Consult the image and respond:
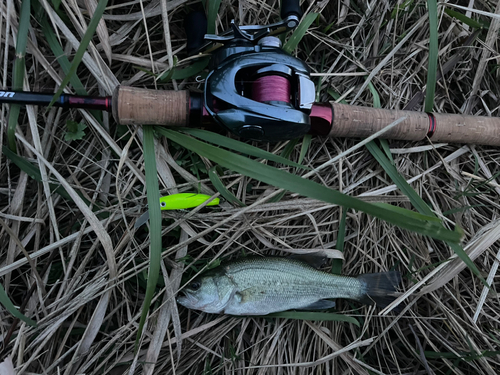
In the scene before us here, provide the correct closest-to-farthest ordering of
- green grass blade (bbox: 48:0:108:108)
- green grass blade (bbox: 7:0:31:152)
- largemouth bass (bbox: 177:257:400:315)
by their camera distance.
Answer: green grass blade (bbox: 48:0:108:108), green grass blade (bbox: 7:0:31:152), largemouth bass (bbox: 177:257:400:315)

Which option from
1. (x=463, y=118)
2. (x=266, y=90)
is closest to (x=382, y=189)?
(x=463, y=118)

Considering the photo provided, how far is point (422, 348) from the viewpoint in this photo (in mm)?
2250

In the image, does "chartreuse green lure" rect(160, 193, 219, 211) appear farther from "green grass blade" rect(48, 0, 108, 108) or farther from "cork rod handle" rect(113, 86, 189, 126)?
"green grass blade" rect(48, 0, 108, 108)

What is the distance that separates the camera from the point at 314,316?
2.10 meters

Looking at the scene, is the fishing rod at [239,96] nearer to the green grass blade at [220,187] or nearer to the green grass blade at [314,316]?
the green grass blade at [220,187]

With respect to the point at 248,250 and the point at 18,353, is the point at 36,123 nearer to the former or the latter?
the point at 18,353

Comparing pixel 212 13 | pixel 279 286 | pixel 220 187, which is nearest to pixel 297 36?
pixel 212 13

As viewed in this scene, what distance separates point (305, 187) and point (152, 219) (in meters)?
0.88

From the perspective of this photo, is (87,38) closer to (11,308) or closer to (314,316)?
(11,308)

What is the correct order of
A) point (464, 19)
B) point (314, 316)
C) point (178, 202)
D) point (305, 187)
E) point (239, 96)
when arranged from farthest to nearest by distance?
1. point (464, 19)
2. point (314, 316)
3. point (178, 202)
4. point (239, 96)
5. point (305, 187)

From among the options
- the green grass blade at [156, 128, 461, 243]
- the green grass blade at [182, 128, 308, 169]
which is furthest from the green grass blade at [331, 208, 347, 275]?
the green grass blade at [156, 128, 461, 243]

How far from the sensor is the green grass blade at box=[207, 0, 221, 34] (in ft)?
6.71

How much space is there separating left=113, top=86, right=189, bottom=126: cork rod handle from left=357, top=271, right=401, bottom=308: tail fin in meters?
1.51

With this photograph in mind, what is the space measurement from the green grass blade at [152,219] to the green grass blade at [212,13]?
72cm
